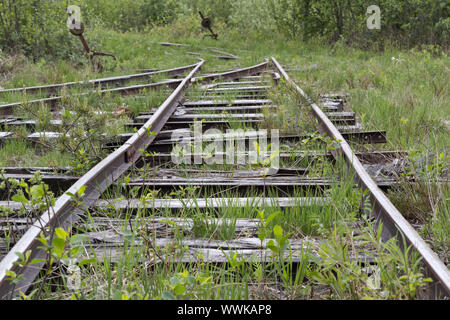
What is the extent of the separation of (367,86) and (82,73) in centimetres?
543

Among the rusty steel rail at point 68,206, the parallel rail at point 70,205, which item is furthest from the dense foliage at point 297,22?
the rusty steel rail at point 68,206

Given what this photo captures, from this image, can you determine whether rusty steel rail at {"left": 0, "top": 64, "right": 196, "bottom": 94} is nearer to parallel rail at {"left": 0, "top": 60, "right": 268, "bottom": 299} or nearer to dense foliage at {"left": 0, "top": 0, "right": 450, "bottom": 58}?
parallel rail at {"left": 0, "top": 60, "right": 268, "bottom": 299}

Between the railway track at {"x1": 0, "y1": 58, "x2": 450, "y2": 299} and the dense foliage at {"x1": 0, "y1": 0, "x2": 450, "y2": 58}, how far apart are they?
5.31 meters

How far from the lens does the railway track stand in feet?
6.11

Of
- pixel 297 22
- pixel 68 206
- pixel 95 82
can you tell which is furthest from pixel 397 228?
pixel 297 22

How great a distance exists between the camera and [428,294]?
58.6 inches

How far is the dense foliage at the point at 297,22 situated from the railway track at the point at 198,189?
17.4 feet

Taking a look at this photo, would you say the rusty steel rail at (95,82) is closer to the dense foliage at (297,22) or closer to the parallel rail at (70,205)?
the parallel rail at (70,205)

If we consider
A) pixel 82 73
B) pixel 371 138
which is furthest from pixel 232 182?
pixel 82 73

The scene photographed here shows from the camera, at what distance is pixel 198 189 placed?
2863 millimetres

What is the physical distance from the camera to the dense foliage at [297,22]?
949cm

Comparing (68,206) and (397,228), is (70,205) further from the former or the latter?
(397,228)

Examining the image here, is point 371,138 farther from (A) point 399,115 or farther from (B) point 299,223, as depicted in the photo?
(B) point 299,223

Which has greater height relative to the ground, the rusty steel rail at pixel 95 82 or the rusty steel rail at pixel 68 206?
the rusty steel rail at pixel 95 82
